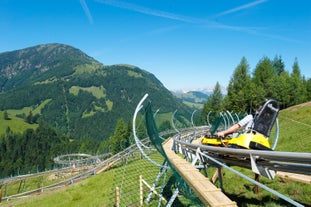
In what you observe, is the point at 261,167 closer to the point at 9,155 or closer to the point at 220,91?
the point at 220,91

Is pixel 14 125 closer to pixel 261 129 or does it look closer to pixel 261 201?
pixel 261 201

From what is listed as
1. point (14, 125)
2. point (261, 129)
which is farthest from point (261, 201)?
point (14, 125)

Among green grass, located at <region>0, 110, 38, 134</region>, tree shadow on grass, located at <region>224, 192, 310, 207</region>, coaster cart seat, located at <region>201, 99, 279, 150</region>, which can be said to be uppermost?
coaster cart seat, located at <region>201, 99, 279, 150</region>

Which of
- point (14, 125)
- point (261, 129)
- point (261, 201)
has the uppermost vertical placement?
point (261, 129)

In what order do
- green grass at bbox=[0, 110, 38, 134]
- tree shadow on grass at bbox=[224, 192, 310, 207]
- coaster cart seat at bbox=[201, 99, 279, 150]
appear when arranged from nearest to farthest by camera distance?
coaster cart seat at bbox=[201, 99, 279, 150] < tree shadow on grass at bbox=[224, 192, 310, 207] < green grass at bbox=[0, 110, 38, 134]

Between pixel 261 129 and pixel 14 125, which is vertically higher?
pixel 261 129

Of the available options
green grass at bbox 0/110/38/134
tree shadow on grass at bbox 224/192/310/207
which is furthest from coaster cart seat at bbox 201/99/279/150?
green grass at bbox 0/110/38/134

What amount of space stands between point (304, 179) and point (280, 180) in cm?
98

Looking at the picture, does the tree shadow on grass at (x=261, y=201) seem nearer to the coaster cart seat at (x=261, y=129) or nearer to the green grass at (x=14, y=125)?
the coaster cart seat at (x=261, y=129)

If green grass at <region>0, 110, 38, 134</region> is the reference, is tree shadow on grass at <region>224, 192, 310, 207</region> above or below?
above

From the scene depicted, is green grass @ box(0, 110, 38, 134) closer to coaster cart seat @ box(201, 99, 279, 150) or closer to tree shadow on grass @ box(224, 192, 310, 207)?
tree shadow on grass @ box(224, 192, 310, 207)

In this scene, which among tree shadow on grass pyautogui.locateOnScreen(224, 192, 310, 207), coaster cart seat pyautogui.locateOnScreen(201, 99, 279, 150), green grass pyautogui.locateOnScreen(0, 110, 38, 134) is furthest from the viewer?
green grass pyautogui.locateOnScreen(0, 110, 38, 134)

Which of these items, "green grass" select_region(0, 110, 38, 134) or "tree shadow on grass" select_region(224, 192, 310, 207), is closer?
"tree shadow on grass" select_region(224, 192, 310, 207)

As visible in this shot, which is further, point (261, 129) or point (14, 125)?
point (14, 125)
